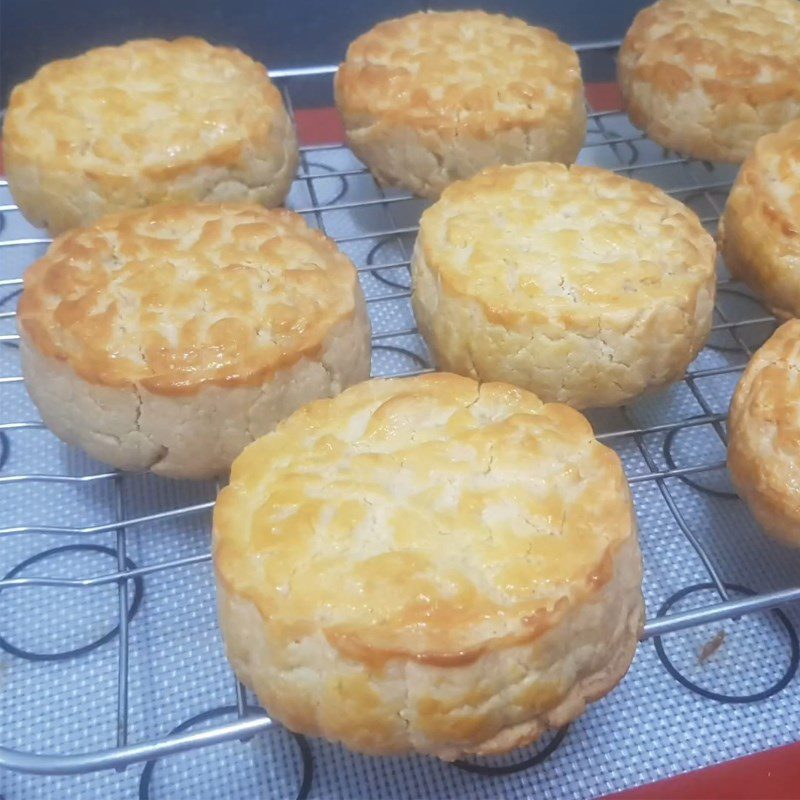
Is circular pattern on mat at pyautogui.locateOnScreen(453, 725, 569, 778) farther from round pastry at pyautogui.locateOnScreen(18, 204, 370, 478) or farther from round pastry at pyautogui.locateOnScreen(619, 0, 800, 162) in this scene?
round pastry at pyautogui.locateOnScreen(619, 0, 800, 162)

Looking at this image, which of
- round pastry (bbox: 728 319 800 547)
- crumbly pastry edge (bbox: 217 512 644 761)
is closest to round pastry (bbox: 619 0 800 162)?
round pastry (bbox: 728 319 800 547)

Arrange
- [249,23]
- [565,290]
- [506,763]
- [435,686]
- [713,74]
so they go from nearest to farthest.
Result: [435,686] → [506,763] → [565,290] → [713,74] → [249,23]

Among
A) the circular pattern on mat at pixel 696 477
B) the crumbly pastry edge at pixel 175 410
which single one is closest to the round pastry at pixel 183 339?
the crumbly pastry edge at pixel 175 410

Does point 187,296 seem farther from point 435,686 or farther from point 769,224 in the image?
point 769,224

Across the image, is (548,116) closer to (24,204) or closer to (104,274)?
(104,274)

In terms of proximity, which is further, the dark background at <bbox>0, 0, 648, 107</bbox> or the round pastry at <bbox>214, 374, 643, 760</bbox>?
the dark background at <bbox>0, 0, 648, 107</bbox>

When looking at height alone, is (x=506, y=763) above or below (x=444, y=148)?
below

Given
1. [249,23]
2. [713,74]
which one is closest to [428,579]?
[713,74]
